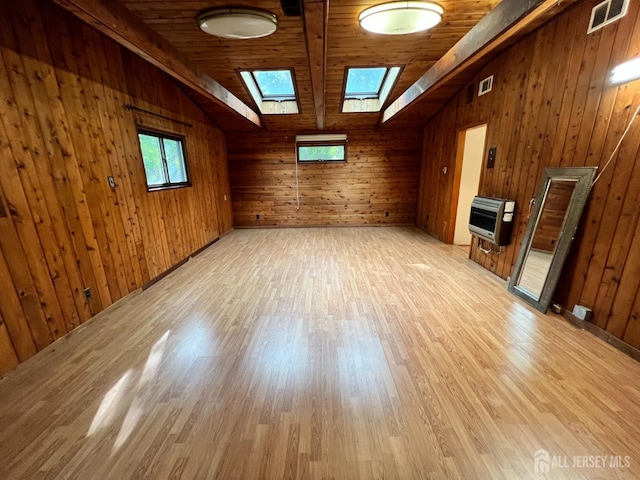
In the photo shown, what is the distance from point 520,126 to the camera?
2.93 m

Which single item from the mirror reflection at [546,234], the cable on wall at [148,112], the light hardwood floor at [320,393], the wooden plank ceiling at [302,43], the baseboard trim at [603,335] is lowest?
the light hardwood floor at [320,393]

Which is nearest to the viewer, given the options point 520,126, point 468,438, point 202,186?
point 468,438

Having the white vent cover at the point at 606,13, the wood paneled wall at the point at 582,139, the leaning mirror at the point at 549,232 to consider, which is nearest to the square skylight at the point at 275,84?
the wood paneled wall at the point at 582,139

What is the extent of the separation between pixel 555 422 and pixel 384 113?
5.15m

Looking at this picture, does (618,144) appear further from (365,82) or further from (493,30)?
(365,82)

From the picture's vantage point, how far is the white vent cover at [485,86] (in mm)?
3428

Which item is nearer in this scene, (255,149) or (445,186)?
(445,186)

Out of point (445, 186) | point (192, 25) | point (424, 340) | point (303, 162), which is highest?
point (192, 25)

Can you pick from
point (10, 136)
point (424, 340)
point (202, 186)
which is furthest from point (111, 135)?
point (424, 340)

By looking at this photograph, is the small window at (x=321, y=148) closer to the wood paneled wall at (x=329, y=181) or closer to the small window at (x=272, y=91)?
the wood paneled wall at (x=329, y=181)

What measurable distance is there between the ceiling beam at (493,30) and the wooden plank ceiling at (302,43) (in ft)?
0.88

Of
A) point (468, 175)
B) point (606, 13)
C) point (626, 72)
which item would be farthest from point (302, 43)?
point (468, 175)

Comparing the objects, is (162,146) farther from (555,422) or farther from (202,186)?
(555,422)

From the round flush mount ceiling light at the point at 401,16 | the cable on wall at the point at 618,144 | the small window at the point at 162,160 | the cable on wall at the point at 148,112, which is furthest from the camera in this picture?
the small window at the point at 162,160
